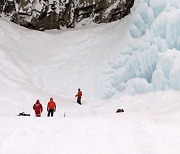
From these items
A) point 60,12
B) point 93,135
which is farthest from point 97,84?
point 60,12

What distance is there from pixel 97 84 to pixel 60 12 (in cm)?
1420

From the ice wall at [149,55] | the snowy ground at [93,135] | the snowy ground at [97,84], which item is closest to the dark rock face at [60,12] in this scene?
the snowy ground at [97,84]

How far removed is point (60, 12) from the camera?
37469mm

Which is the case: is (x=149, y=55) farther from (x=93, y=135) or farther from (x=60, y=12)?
(x=60, y=12)

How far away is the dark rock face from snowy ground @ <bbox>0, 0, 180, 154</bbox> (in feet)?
6.03

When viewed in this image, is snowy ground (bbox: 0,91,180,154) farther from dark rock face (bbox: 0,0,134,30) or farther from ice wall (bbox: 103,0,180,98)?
dark rock face (bbox: 0,0,134,30)

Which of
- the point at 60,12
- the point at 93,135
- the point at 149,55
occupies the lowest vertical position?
the point at 93,135

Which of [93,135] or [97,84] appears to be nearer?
[93,135]

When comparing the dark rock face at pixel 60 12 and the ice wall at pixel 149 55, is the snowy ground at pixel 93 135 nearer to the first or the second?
the ice wall at pixel 149 55

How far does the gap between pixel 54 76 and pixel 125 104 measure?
8.79 m

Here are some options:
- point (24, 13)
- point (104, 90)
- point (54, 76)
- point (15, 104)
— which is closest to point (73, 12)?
point (24, 13)

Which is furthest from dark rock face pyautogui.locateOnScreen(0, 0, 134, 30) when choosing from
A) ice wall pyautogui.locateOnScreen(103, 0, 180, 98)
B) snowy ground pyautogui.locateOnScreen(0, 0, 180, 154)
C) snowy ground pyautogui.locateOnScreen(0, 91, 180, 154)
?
snowy ground pyautogui.locateOnScreen(0, 91, 180, 154)

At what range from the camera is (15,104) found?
20.6 m

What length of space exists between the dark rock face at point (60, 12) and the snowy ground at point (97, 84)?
1.84 meters
